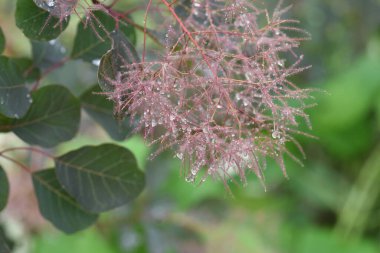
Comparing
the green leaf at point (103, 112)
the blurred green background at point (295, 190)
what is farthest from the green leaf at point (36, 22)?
the blurred green background at point (295, 190)

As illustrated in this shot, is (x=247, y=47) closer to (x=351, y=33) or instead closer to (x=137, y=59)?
(x=137, y=59)

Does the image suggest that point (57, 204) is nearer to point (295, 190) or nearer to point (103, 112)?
point (103, 112)

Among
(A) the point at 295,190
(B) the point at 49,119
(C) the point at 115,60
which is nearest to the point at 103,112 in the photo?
(B) the point at 49,119

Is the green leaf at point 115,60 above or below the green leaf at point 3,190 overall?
above

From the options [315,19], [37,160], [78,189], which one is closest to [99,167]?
[78,189]

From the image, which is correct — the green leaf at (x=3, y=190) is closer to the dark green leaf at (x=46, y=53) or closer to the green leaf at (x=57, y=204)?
the green leaf at (x=57, y=204)

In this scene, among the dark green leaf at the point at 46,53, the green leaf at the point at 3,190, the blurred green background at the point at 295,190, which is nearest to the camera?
the green leaf at the point at 3,190

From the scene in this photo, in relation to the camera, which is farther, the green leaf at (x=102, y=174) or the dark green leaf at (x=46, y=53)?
the dark green leaf at (x=46, y=53)
